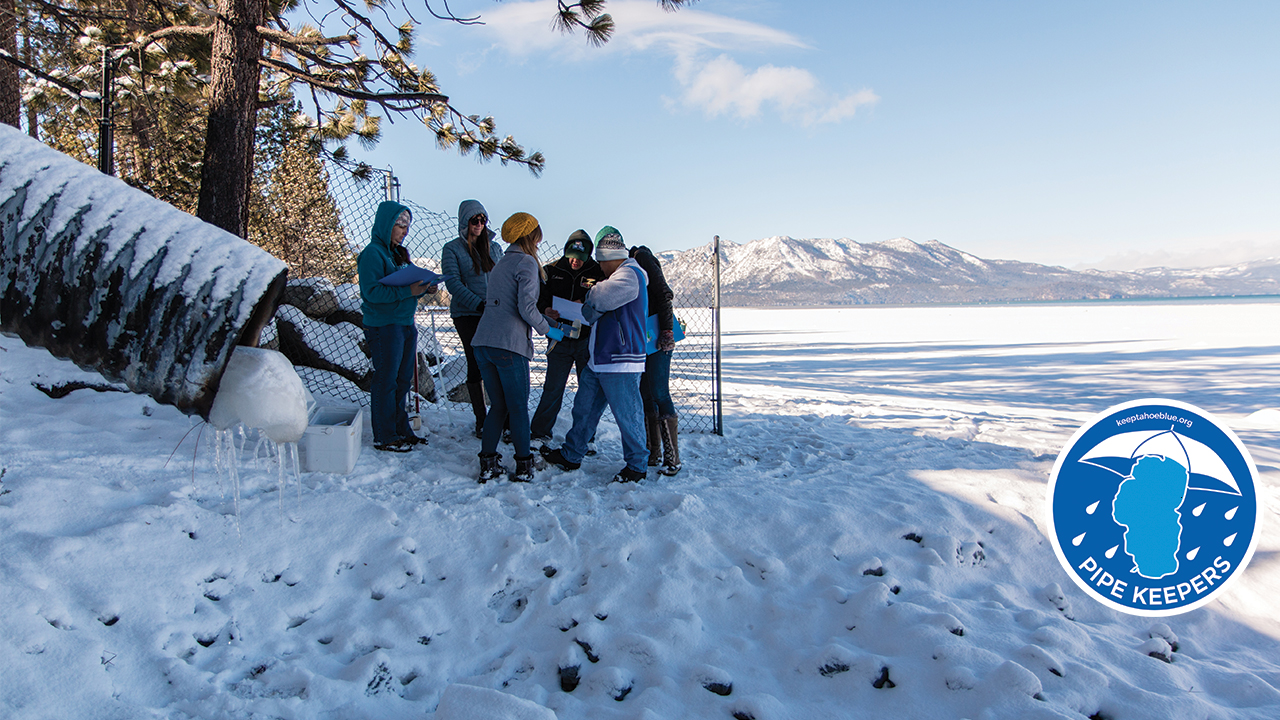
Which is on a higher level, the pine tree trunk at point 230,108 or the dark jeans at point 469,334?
the pine tree trunk at point 230,108

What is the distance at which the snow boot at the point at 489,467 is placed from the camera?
13.3 ft

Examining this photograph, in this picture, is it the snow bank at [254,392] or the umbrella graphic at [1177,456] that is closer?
the snow bank at [254,392]

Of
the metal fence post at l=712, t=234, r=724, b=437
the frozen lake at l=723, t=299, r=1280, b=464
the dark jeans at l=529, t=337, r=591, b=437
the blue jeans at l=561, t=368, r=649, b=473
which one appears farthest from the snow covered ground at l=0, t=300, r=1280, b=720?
the frozen lake at l=723, t=299, r=1280, b=464

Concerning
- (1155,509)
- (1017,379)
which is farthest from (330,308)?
(1017,379)

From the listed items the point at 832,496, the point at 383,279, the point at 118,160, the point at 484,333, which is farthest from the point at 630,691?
the point at 118,160

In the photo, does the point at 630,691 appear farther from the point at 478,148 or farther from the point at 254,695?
the point at 478,148

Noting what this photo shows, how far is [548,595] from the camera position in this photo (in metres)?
2.72

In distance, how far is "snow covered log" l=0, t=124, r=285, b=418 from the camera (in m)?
1.23

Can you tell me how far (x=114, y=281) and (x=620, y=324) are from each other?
9.78ft

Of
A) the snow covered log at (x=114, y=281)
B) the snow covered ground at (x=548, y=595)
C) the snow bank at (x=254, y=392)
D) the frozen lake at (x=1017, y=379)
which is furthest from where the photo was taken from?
the frozen lake at (x=1017, y=379)

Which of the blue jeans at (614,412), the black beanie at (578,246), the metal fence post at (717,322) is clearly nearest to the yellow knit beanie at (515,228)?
the black beanie at (578,246)

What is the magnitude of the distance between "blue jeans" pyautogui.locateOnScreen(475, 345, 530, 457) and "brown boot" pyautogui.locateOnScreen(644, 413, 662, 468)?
1.02 m

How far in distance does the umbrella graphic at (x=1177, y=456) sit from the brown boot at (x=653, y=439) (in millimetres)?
2765

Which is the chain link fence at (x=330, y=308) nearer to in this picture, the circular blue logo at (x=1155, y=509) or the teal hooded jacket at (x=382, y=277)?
the teal hooded jacket at (x=382, y=277)
